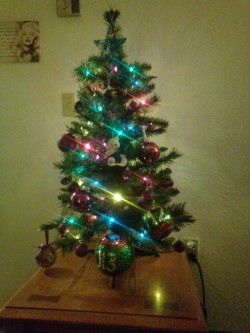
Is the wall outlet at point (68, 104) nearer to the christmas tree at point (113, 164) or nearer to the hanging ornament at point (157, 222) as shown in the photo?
the christmas tree at point (113, 164)

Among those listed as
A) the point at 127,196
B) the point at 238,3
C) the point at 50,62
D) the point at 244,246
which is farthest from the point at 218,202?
the point at 50,62

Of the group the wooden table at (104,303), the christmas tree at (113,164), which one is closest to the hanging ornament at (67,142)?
the christmas tree at (113,164)

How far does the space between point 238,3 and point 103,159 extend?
791 millimetres

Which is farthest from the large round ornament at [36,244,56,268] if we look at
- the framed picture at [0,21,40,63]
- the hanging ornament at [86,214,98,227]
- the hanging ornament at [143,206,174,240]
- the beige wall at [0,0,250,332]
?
the framed picture at [0,21,40,63]

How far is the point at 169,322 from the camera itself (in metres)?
0.52

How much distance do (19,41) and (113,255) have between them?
912mm

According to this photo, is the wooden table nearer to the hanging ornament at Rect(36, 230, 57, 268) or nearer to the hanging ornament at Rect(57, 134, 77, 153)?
the hanging ornament at Rect(36, 230, 57, 268)

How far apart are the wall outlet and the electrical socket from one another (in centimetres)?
68

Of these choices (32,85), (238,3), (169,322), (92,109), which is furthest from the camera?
(32,85)

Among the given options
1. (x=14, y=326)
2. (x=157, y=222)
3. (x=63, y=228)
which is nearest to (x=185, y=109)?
(x=157, y=222)

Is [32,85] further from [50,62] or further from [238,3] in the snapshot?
[238,3]

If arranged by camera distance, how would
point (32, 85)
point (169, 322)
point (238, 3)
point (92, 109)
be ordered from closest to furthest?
point (169, 322) < point (92, 109) < point (238, 3) < point (32, 85)

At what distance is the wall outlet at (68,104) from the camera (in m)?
1.03

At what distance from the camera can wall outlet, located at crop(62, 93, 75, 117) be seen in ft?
3.38
